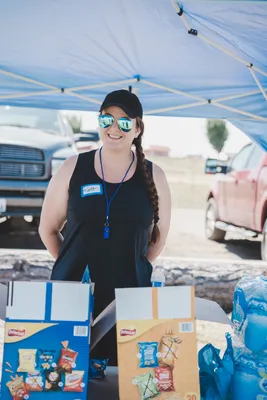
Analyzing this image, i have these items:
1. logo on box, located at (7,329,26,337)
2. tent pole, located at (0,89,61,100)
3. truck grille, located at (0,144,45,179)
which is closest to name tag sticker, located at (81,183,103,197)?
logo on box, located at (7,329,26,337)

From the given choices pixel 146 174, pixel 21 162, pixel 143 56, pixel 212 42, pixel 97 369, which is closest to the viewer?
pixel 97 369

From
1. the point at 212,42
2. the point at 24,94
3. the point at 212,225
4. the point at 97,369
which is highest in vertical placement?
the point at 212,42

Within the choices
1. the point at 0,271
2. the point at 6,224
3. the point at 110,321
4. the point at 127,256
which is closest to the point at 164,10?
the point at 127,256

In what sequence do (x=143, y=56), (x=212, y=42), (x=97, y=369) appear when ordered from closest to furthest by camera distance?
(x=97, y=369)
(x=212, y=42)
(x=143, y=56)

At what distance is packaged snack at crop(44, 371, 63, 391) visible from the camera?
1366 mm

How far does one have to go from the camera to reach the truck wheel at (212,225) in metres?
9.74

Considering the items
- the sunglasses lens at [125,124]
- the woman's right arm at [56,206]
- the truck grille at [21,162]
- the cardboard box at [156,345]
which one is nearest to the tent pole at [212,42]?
the sunglasses lens at [125,124]

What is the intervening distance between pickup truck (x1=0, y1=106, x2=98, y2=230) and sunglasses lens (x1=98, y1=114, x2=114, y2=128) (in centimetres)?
536

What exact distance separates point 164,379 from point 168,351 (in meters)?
0.08

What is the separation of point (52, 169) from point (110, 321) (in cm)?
621

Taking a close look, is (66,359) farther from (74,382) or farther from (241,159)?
(241,159)

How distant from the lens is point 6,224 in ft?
31.0

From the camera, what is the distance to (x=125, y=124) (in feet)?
6.57

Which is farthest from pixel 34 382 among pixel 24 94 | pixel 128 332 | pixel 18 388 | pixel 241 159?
pixel 241 159
